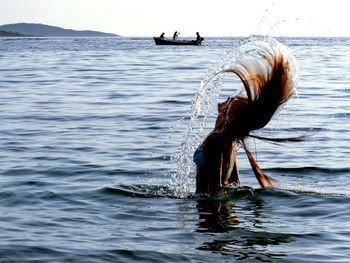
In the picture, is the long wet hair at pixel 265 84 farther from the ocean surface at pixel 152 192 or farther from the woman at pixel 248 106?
the ocean surface at pixel 152 192

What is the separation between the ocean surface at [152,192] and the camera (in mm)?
8586

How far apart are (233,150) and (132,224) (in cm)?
143

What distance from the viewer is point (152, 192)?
11609mm

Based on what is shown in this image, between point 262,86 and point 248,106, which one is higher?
point 262,86

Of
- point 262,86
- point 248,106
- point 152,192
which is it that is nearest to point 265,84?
point 262,86

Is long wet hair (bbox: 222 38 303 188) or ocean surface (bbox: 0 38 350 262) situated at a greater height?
long wet hair (bbox: 222 38 303 188)

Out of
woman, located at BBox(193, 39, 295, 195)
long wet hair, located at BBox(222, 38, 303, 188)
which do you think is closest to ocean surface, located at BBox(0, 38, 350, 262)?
woman, located at BBox(193, 39, 295, 195)

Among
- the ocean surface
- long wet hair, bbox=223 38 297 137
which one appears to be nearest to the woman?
→ long wet hair, bbox=223 38 297 137

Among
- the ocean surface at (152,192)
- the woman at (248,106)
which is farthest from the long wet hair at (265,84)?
the ocean surface at (152,192)

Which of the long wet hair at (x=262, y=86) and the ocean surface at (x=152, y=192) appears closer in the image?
the ocean surface at (x=152, y=192)

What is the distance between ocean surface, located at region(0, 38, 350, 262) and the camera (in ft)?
28.2

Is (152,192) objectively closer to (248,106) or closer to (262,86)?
(248,106)

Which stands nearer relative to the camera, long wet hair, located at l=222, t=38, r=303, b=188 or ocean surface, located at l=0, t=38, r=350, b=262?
ocean surface, located at l=0, t=38, r=350, b=262

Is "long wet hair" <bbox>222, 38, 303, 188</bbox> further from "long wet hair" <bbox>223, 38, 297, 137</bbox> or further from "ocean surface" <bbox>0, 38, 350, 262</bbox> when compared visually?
"ocean surface" <bbox>0, 38, 350, 262</bbox>
